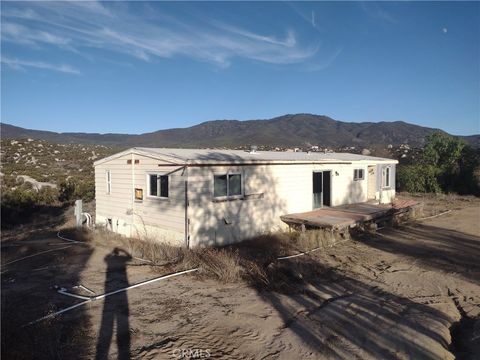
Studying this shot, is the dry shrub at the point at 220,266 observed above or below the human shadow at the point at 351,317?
above

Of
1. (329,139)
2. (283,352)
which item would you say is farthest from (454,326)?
(329,139)

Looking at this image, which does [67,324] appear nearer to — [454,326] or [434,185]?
[454,326]

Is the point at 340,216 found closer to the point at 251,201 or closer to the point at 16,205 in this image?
the point at 251,201

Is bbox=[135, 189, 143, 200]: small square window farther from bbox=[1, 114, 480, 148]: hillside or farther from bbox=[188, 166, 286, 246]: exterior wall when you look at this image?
bbox=[1, 114, 480, 148]: hillside

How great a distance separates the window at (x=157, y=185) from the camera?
11469mm

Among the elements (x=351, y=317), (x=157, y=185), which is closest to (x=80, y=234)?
(x=157, y=185)

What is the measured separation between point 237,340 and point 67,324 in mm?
2505

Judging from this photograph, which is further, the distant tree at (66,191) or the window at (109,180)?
the distant tree at (66,191)

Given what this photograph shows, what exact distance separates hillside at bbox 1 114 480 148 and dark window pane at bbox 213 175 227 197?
7959cm

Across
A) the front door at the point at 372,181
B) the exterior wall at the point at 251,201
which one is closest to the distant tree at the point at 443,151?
the front door at the point at 372,181

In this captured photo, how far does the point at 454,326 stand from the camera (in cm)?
598

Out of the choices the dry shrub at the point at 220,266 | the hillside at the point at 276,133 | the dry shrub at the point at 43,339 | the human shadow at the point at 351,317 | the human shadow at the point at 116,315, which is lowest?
the human shadow at the point at 351,317

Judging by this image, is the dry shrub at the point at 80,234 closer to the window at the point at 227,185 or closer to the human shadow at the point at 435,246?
the window at the point at 227,185

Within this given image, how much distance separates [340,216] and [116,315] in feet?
31.4
